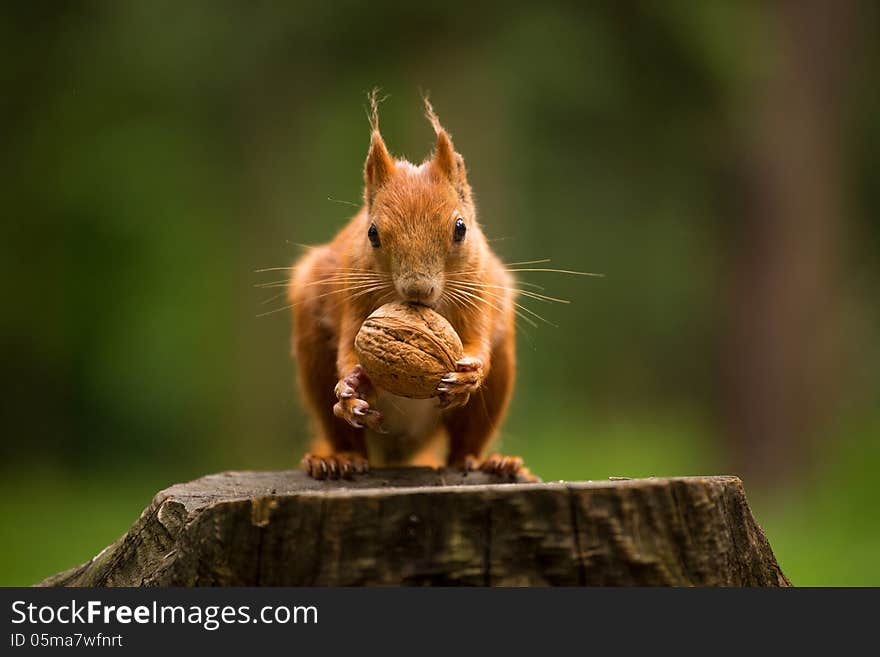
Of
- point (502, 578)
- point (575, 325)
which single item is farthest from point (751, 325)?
point (502, 578)

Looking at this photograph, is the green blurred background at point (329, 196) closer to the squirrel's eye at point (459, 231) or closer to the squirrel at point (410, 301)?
the squirrel at point (410, 301)

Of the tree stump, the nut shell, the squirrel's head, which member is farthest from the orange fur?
the tree stump

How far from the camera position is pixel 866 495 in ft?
19.1

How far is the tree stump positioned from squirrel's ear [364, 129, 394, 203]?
1.12 metres

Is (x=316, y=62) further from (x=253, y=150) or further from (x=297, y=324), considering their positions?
(x=297, y=324)

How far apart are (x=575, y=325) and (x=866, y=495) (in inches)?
200

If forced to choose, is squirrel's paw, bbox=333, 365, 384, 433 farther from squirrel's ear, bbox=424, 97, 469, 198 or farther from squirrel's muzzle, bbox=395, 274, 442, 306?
squirrel's ear, bbox=424, 97, 469, 198

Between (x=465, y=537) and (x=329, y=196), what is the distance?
5.46 metres

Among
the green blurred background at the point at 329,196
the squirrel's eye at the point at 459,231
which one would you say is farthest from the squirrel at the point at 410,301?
the green blurred background at the point at 329,196

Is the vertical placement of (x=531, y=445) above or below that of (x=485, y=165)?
below

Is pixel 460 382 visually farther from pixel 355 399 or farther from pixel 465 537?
pixel 465 537

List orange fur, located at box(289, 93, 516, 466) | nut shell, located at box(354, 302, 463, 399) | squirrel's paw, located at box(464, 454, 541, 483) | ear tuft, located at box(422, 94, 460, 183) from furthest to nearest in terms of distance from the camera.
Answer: squirrel's paw, located at box(464, 454, 541, 483) < ear tuft, located at box(422, 94, 460, 183) < orange fur, located at box(289, 93, 516, 466) < nut shell, located at box(354, 302, 463, 399)

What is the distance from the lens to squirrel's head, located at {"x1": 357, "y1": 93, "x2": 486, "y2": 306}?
241 centimetres

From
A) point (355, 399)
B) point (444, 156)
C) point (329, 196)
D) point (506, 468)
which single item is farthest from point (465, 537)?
point (329, 196)
